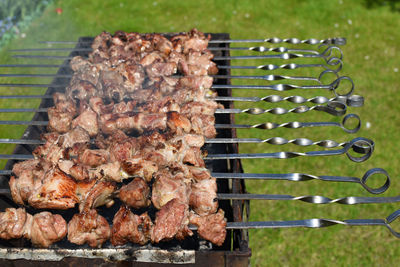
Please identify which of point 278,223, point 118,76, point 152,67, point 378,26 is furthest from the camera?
point 378,26

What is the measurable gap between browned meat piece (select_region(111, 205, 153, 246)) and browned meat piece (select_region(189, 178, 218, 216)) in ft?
1.24

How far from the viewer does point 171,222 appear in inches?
98.6

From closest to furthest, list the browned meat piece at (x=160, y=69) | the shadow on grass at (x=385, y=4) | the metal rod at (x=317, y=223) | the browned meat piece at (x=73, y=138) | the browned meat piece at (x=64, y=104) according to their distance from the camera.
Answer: the metal rod at (x=317, y=223) < the browned meat piece at (x=73, y=138) < the browned meat piece at (x=64, y=104) < the browned meat piece at (x=160, y=69) < the shadow on grass at (x=385, y=4)

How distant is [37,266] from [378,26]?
906cm

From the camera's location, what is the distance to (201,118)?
11.0ft

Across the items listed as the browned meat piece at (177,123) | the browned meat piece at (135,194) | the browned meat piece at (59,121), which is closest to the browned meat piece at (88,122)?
the browned meat piece at (59,121)

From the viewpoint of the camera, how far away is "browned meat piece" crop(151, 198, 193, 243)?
2482mm

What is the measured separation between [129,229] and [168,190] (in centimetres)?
41

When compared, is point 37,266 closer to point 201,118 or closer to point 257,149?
point 201,118

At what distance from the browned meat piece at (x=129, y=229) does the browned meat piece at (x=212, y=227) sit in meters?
0.35

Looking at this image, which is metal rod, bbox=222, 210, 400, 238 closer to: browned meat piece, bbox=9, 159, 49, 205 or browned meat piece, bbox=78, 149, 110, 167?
browned meat piece, bbox=78, 149, 110, 167

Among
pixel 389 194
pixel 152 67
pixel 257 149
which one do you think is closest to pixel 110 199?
pixel 152 67

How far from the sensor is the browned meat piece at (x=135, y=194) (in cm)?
267

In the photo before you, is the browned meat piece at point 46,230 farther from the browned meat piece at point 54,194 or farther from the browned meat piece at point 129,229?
the browned meat piece at point 129,229
